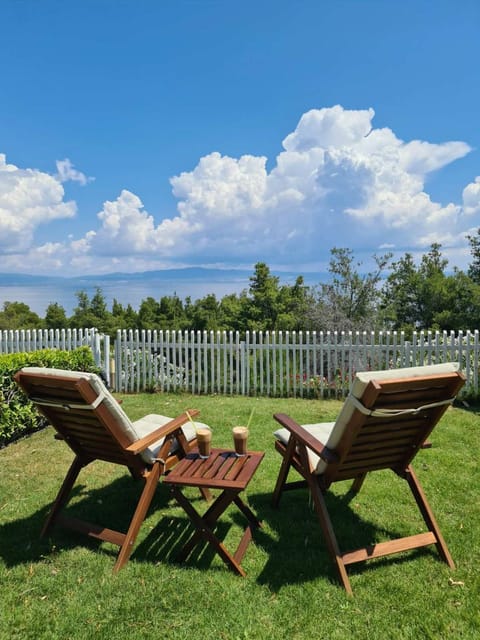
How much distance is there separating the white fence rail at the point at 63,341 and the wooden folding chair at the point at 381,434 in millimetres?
6302

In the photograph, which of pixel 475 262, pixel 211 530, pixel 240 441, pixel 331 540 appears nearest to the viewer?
pixel 331 540

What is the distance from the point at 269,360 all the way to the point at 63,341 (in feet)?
14.3

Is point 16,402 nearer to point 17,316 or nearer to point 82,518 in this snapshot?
point 82,518

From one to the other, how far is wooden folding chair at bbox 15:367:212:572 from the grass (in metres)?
0.17

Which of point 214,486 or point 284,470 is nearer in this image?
point 214,486

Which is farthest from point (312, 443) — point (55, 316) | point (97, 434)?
point (55, 316)

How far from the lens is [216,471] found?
270cm

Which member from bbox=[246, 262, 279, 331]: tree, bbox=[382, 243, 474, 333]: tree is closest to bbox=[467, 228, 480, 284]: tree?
bbox=[382, 243, 474, 333]: tree

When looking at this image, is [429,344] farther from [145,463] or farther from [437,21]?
[145,463]

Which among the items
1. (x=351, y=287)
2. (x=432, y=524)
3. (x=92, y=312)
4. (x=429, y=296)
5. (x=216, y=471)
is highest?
(x=351, y=287)

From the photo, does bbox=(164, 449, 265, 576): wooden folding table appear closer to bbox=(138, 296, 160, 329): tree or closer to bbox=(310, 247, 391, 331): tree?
bbox=(310, 247, 391, 331): tree

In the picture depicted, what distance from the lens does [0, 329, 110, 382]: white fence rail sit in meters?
8.25

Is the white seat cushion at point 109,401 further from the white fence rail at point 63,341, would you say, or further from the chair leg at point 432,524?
the white fence rail at point 63,341

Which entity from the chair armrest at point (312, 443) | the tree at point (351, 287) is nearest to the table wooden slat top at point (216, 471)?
the chair armrest at point (312, 443)
